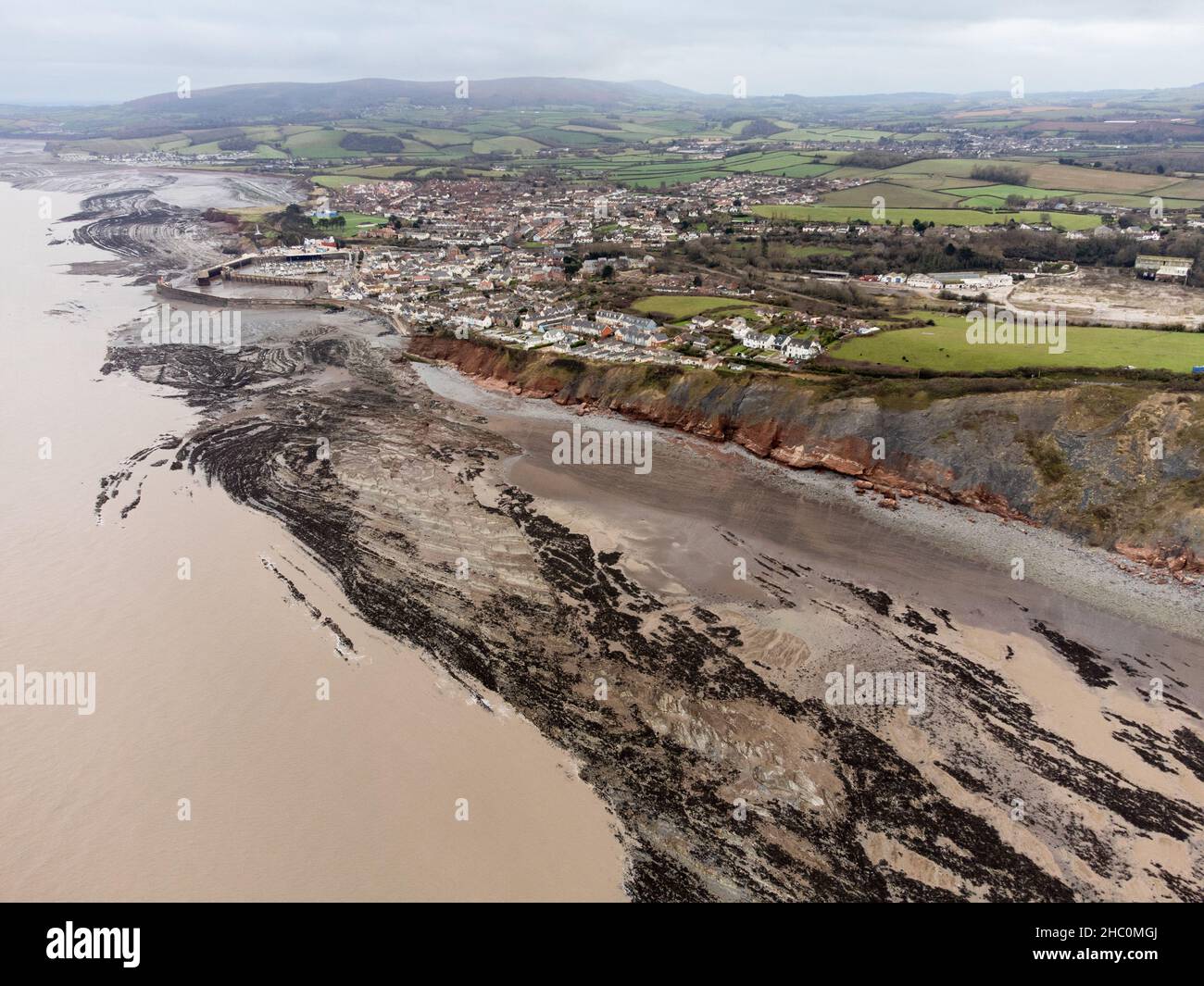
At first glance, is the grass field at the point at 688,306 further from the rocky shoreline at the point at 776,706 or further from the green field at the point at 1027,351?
the rocky shoreline at the point at 776,706

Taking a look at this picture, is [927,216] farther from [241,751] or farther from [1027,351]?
[241,751]

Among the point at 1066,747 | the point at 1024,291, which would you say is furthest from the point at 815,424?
the point at 1024,291

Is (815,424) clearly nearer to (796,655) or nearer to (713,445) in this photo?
(713,445)

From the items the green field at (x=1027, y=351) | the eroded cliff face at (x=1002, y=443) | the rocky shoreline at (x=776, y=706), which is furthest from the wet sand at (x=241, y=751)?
the green field at (x=1027, y=351)

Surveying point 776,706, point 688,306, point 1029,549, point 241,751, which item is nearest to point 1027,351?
point 1029,549

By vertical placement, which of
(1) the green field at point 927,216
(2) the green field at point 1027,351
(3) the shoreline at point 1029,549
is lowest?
(3) the shoreline at point 1029,549

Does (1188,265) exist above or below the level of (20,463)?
above
